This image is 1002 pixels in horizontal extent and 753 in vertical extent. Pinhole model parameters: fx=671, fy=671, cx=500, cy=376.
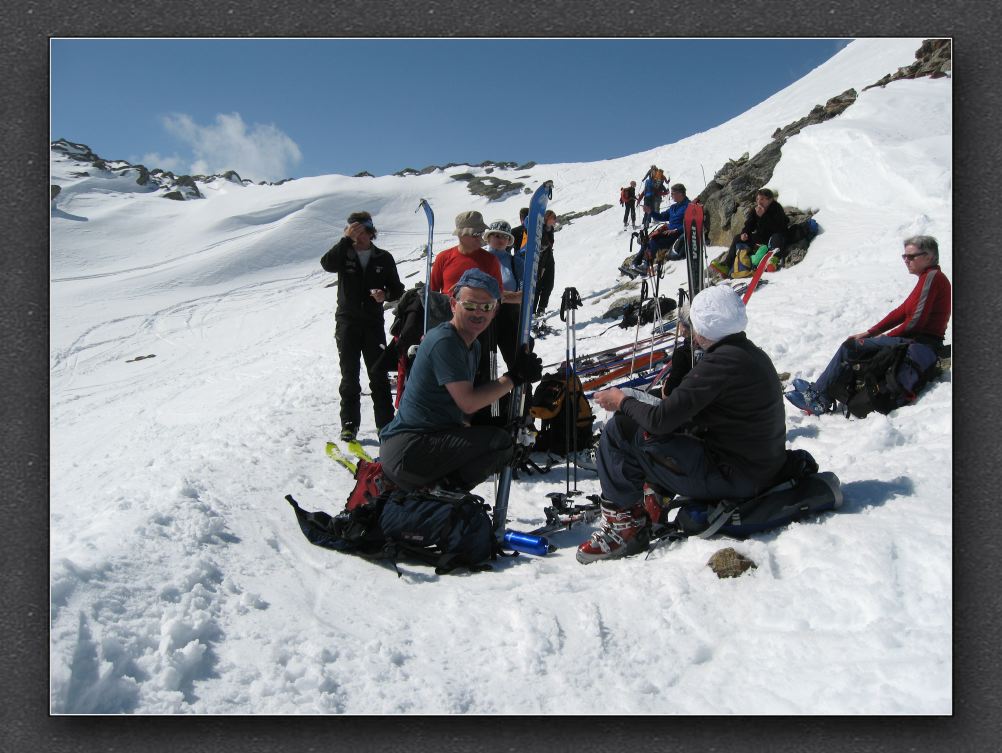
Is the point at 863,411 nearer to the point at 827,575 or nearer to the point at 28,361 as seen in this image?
the point at 827,575

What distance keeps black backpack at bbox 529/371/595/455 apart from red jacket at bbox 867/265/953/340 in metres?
2.08

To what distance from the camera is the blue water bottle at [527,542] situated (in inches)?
130

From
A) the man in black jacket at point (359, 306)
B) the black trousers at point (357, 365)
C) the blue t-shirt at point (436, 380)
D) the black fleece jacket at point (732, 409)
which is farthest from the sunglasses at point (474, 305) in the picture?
the black trousers at point (357, 365)

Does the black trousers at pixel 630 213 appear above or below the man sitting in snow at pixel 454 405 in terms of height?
above

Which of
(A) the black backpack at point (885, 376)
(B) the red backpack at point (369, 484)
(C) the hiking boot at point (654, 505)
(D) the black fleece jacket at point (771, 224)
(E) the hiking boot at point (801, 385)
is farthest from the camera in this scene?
(D) the black fleece jacket at point (771, 224)

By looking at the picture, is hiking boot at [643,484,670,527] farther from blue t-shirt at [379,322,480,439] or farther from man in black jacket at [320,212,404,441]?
man in black jacket at [320,212,404,441]

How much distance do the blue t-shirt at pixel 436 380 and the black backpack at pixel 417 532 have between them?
39 cm

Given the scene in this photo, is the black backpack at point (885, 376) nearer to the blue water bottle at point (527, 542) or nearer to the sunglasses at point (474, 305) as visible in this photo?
the blue water bottle at point (527, 542)

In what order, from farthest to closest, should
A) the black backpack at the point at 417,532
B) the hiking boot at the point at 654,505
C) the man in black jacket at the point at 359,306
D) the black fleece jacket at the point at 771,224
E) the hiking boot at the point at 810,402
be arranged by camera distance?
the black fleece jacket at the point at 771,224, the man in black jacket at the point at 359,306, the hiking boot at the point at 810,402, the hiking boot at the point at 654,505, the black backpack at the point at 417,532

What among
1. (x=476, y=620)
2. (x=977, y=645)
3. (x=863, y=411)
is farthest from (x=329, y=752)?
(x=863, y=411)

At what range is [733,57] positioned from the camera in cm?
296

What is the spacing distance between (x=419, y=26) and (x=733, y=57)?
1383mm

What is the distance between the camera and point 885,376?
417 cm

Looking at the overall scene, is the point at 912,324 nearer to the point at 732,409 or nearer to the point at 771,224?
the point at 732,409
